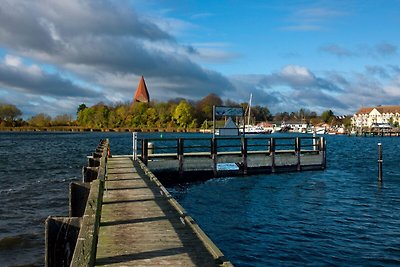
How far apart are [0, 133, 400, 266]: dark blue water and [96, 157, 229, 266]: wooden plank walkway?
2.38 m

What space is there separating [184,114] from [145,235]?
529ft

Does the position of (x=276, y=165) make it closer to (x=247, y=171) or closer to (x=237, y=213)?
(x=247, y=171)

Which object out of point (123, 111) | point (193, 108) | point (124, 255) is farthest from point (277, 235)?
point (123, 111)

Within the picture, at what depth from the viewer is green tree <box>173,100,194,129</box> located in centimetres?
17000

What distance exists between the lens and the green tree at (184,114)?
17000cm

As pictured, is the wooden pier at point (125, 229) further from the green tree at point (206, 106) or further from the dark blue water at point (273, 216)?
the green tree at point (206, 106)

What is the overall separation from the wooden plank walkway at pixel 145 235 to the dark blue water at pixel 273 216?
238 cm

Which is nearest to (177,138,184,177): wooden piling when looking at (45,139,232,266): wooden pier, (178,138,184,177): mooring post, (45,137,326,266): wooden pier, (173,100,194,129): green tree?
(178,138,184,177): mooring post

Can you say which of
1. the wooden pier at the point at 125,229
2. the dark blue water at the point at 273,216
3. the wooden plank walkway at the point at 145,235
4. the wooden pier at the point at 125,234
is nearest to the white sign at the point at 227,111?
the dark blue water at the point at 273,216

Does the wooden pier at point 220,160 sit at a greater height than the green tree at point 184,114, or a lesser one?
lesser

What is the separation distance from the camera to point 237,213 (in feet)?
56.7

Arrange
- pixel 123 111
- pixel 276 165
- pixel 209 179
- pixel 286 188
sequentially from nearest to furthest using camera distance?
pixel 286 188 < pixel 209 179 < pixel 276 165 < pixel 123 111

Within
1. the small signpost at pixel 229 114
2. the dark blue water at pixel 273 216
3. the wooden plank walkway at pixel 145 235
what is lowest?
the dark blue water at pixel 273 216

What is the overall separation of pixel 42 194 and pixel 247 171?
12636mm
